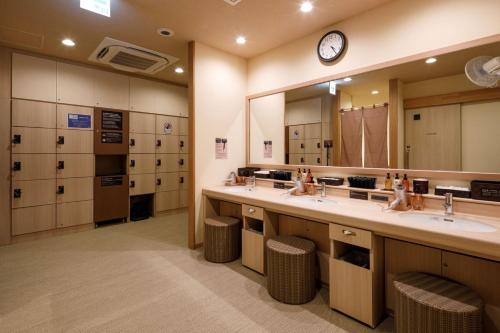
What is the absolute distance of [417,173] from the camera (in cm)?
209

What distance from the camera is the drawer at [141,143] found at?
4461 millimetres

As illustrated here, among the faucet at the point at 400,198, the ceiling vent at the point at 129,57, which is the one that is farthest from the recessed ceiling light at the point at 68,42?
the faucet at the point at 400,198

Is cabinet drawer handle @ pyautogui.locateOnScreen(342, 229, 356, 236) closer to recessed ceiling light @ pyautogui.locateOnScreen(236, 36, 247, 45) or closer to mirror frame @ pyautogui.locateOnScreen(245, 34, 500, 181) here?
mirror frame @ pyautogui.locateOnScreen(245, 34, 500, 181)

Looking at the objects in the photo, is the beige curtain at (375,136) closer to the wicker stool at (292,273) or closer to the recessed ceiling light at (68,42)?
the wicker stool at (292,273)

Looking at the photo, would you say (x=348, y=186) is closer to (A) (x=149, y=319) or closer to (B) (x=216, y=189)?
(B) (x=216, y=189)

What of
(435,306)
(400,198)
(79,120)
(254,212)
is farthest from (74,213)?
(435,306)

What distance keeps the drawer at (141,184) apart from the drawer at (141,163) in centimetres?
9

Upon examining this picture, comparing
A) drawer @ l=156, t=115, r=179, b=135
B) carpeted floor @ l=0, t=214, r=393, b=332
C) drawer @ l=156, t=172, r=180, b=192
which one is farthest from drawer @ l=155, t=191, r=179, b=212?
carpeted floor @ l=0, t=214, r=393, b=332

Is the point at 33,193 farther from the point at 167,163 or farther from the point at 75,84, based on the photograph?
the point at 167,163

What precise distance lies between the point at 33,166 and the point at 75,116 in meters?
0.92

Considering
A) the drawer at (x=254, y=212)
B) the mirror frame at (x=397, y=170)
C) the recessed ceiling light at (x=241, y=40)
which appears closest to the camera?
the mirror frame at (x=397, y=170)

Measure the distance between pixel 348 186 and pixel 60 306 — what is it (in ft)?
8.88

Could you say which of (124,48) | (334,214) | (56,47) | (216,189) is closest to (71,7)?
(124,48)

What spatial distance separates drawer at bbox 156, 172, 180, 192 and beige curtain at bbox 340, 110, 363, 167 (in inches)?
136
